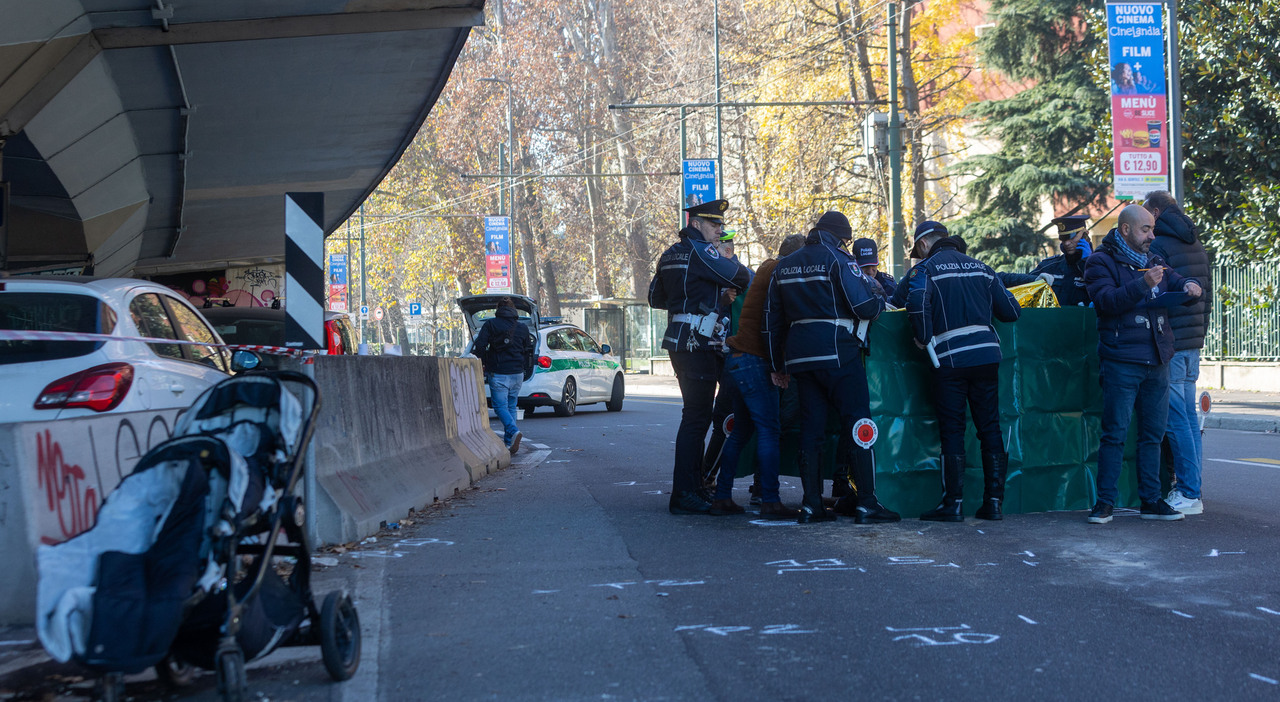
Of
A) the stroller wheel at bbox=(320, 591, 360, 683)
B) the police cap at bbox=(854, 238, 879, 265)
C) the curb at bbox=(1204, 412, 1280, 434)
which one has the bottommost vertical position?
the curb at bbox=(1204, 412, 1280, 434)

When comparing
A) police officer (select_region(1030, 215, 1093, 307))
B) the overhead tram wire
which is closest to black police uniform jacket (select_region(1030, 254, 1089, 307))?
police officer (select_region(1030, 215, 1093, 307))

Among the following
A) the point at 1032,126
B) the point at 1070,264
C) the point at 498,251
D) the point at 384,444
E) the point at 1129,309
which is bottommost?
the point at 384,444

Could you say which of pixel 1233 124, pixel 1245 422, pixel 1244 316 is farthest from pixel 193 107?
pixel 1244 316

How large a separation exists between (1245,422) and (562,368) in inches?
417

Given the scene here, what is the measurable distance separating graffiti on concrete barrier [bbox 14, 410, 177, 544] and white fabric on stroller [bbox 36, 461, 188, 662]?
104cm

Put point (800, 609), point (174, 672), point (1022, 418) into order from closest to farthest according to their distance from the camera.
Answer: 1. point (174, 672)
2. point (800, 609)
3. point (1022, 418)

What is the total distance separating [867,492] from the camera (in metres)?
7.77

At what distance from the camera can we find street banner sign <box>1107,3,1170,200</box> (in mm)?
16031

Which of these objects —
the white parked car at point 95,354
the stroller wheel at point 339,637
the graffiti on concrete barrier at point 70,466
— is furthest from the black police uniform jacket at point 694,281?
the stroller wheel at point 339,637

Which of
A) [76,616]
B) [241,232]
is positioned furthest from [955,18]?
[76,616]

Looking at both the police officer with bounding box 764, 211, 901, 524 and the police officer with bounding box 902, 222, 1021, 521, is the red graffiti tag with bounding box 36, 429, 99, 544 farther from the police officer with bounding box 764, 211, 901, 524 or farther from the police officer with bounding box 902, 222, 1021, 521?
the police officer with bounding box 902, 222, 1021, 521

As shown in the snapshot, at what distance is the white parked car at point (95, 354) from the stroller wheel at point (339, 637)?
2.43 meters

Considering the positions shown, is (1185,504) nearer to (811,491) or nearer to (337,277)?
(811,491)

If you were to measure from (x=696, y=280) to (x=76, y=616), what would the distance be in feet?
17.6
